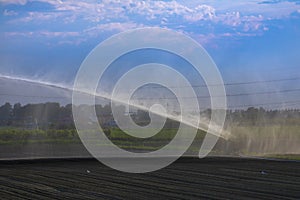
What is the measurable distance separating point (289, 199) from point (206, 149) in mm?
20100

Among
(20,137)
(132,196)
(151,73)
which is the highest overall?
(151,73)

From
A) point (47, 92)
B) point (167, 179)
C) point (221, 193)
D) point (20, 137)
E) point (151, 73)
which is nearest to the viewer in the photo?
point (221, 193)

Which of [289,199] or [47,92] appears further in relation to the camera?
[47,92]

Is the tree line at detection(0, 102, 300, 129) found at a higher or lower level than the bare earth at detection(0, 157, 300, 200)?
higher

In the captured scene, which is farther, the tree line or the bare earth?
the tree line

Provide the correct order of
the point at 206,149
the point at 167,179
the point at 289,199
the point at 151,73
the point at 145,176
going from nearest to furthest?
the point at 289,199
the point at 167,179
the point at 145,176
the point at 151,73
the point at 206,149

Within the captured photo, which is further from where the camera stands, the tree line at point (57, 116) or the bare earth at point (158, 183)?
the tree line at point (57, 116)

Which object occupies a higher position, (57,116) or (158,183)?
(57,116)

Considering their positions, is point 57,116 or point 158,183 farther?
point 57,116

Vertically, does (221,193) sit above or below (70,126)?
below

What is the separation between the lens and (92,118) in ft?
97.0

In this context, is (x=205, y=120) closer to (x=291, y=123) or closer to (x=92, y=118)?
(x=291, y=123)

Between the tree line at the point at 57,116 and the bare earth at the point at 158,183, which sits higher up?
the tree line at the point at 57,116

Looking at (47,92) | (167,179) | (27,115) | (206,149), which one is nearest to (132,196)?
(167,179)
